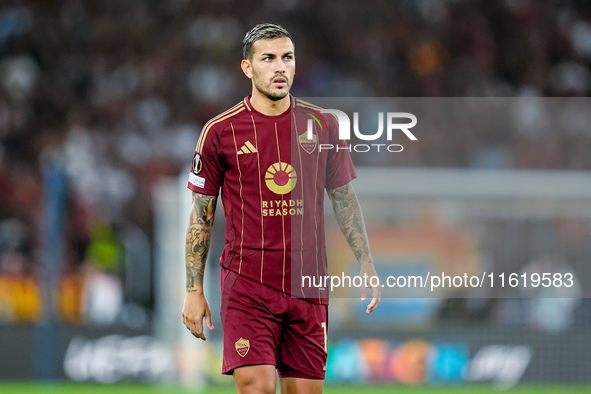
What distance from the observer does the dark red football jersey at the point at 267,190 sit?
15.2ft

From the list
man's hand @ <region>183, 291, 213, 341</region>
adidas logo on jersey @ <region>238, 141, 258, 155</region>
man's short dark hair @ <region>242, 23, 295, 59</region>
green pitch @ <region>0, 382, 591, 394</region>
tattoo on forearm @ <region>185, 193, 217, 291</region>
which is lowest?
green pitch @ <region>0, 382, 591, 394</region>

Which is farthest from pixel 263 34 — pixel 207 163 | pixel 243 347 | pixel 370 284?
pixel 243 347

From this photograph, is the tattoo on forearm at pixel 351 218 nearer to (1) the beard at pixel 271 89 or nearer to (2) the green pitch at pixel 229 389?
(1) the beard at pixel 271 89

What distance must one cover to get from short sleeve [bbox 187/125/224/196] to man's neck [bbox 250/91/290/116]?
249 millimetres

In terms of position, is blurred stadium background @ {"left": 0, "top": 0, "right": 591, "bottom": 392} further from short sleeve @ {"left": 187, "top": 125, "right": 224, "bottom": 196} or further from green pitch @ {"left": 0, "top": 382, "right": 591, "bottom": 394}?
short sleeve @ {"left": 187, "top": 125, "right": 224, "bottom": 196}

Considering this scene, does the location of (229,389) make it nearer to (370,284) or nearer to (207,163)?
(370,284)

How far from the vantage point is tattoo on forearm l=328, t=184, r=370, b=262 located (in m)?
4.88

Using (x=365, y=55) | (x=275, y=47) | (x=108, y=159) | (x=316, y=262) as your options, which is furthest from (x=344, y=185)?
(x=365, y=55)

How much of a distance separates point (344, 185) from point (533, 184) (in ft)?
16.4

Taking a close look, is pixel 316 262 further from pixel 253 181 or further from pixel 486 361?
pixel 486 361

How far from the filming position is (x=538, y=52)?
14922 mm

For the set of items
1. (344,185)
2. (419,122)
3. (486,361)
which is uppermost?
(419,122)

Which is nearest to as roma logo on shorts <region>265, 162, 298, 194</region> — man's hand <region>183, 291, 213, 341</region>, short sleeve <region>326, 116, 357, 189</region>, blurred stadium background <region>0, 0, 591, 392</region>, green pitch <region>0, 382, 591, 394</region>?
short sleeve <region>326, 116, 357, 189</region>

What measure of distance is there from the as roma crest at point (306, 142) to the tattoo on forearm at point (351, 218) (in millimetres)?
274
